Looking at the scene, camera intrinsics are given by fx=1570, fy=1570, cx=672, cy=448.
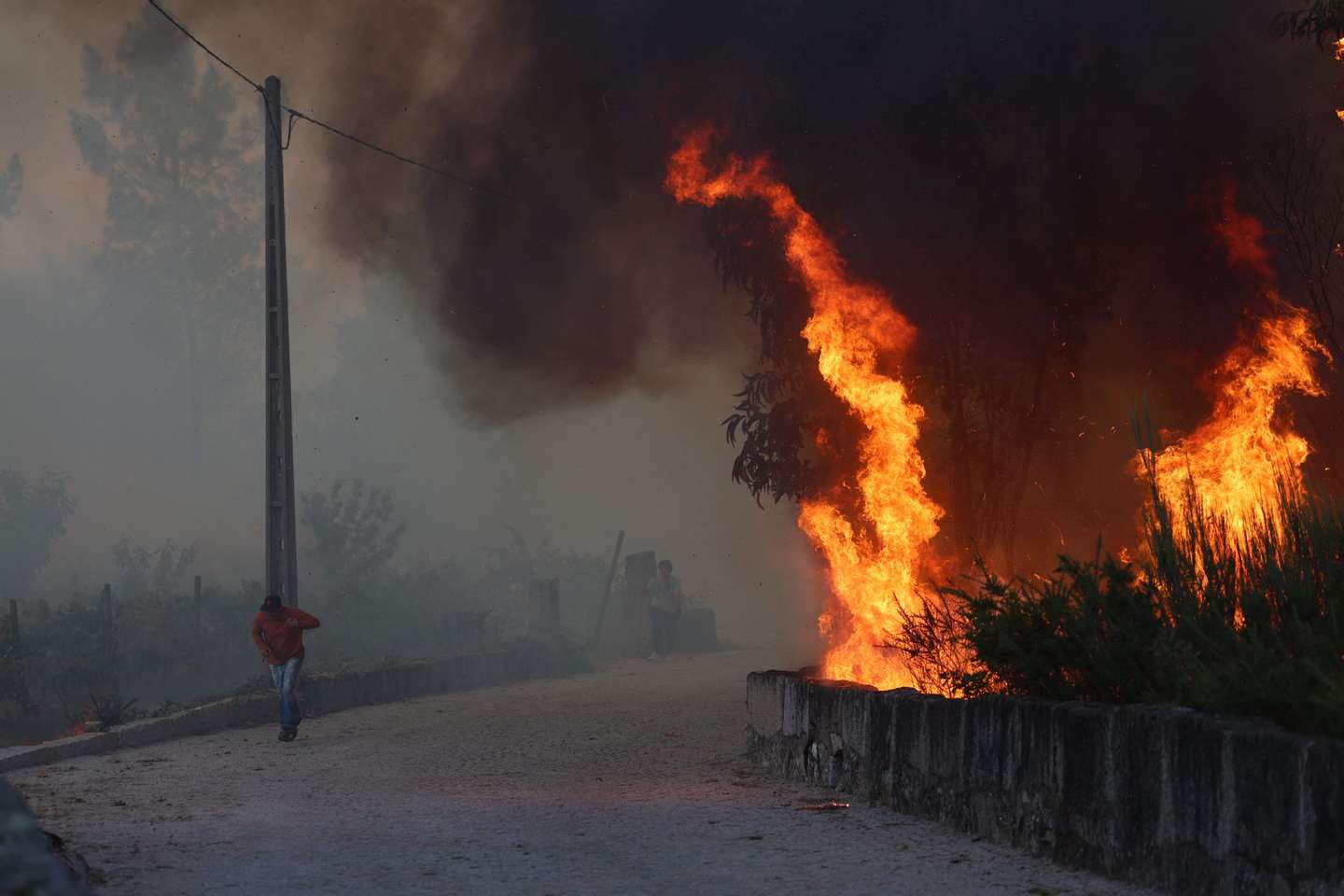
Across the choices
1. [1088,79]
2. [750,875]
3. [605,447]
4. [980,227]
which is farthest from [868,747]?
[605,447]

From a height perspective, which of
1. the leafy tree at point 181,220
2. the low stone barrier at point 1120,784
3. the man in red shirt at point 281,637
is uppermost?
the leafy tree at point 181,220

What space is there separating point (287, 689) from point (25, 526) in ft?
113

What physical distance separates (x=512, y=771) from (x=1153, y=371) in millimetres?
9452

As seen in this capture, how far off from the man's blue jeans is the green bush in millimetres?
8603

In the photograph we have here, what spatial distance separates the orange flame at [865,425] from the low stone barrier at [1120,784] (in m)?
3.84

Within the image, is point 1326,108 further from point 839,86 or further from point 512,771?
point 512,771

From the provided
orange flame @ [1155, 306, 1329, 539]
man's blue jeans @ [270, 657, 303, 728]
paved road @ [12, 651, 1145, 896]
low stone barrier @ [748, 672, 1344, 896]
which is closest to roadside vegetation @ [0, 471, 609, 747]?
man's blue jeans @ [270, 657, 303, 728]

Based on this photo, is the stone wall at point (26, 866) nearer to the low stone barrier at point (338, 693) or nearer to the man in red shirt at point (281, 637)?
the low stone barrier at point (338, 693)

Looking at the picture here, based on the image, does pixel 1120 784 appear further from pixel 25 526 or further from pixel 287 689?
pixel 25 526

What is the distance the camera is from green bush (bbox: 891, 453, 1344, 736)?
22.3 ft

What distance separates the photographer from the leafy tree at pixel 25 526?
148 ft

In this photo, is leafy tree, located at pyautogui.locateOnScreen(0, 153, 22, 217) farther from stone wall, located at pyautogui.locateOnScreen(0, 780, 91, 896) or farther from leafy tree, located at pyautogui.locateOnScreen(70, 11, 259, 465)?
stone wall, located at pyautogui.locateOnScreen(0, 780, 91, 896)

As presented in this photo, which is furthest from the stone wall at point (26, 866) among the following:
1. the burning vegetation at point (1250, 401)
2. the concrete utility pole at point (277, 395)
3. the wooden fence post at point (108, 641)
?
the wooden fence post at point (108, 641)

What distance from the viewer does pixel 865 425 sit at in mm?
16031
